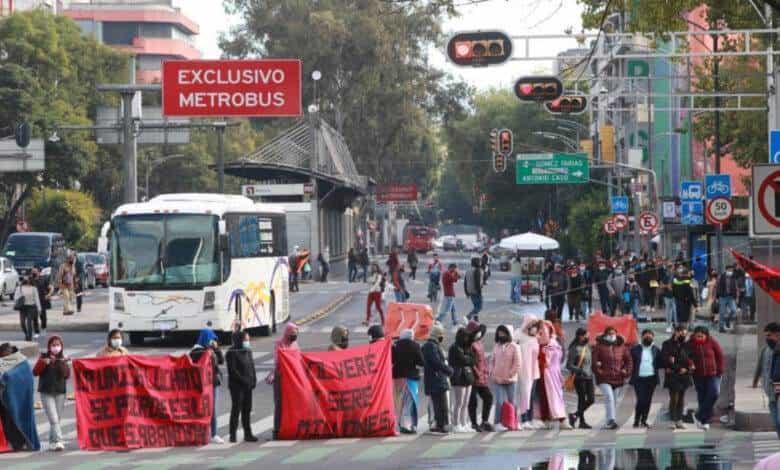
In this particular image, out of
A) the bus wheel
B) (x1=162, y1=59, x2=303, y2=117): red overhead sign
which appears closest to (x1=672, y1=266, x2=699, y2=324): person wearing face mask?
(x1=162, y1=59, x2=303, y2=117): red overhead sign

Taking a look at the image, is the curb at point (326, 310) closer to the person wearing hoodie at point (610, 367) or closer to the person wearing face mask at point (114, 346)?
the person wearing hoodie at point (610, 367)

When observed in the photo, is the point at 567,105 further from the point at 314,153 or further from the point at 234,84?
the point at 314,153

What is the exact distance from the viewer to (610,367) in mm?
24016

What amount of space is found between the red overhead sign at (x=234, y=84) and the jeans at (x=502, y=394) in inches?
738

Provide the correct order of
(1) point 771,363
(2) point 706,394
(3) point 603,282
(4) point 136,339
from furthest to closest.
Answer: (3) point 603,282 < (4) point 136,339 < (2) point 706,394 < (1) point 771,363

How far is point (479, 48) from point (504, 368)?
5287mm

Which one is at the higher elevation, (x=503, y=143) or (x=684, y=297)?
(x=503, y=143)

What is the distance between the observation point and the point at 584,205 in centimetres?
8700

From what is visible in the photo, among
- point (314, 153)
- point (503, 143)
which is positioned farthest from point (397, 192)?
point (503, 143)

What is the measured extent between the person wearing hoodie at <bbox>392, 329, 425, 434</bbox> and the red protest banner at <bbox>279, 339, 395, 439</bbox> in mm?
143

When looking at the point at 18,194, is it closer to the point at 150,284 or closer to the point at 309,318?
the point at 309,318

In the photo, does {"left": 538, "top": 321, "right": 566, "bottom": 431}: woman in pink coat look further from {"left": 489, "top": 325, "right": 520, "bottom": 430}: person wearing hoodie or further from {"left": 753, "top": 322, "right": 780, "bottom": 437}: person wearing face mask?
{"left": 753, "top": 322, "right": 780, "bottom": 437}: person wearing face mask

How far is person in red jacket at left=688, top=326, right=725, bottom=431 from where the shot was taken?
23.6 meters

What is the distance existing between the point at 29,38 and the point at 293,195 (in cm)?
1832
